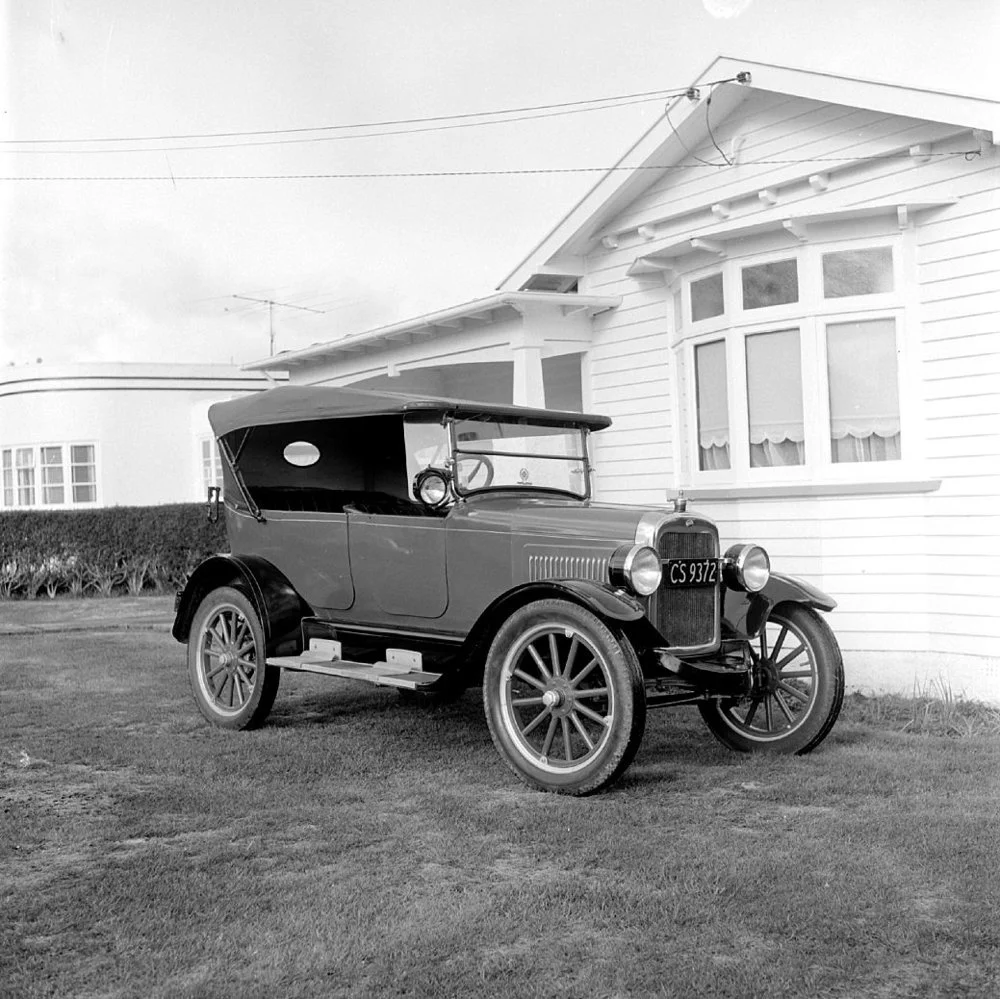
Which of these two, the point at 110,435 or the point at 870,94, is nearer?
the point at 870,94

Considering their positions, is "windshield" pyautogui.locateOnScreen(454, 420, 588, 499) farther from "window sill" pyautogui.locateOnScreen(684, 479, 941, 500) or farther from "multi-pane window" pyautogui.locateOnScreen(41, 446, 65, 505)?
"multi-pane window" pyautogui.locateOnScreen(41, 446, 65, 505)

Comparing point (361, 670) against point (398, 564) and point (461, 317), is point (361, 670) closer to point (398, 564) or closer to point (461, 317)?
point (398, 564)

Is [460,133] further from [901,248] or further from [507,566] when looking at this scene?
[507,566]

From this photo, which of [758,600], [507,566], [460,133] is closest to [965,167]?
[758,600]

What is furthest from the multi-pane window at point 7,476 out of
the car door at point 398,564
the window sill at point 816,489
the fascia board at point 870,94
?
the car door at point 398,564

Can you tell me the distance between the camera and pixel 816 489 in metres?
8.26

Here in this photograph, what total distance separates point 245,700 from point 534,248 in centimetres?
537

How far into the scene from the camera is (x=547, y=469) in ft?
22.7

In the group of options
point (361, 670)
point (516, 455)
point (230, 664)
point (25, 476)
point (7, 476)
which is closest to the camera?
point (361, 670)

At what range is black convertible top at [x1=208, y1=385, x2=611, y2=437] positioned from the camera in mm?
6309

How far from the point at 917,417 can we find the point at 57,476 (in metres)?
17.7

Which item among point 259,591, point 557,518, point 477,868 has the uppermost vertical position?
point 557,518

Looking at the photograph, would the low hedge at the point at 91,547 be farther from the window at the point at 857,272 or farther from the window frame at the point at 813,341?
the window at the point at 857,272

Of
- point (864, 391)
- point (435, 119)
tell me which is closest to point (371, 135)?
point (435, 119)
